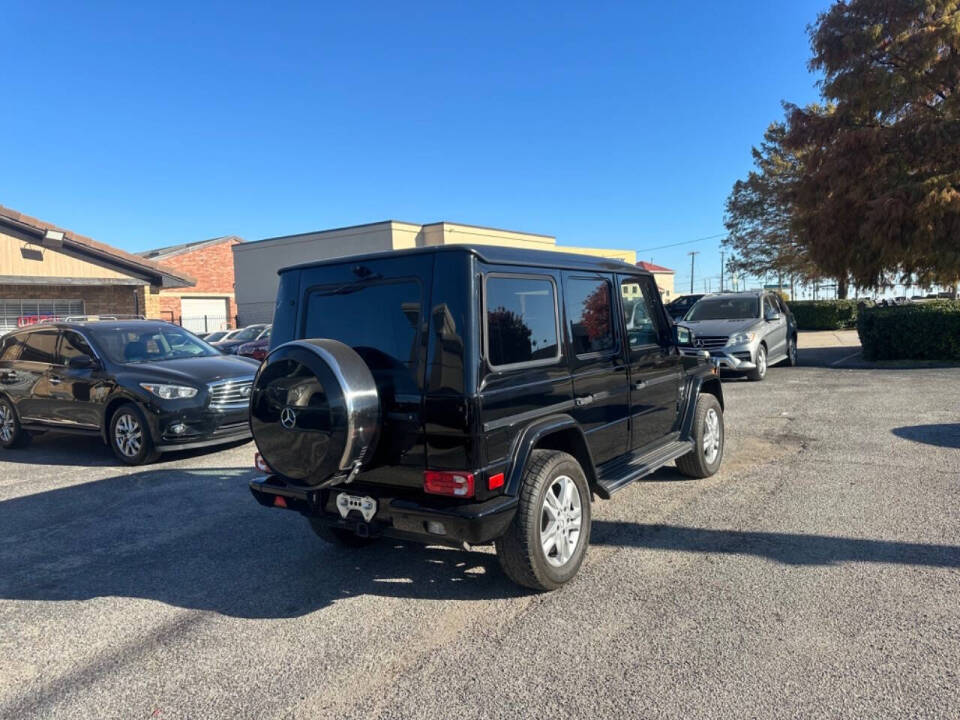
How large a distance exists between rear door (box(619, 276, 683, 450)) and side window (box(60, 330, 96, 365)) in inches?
261

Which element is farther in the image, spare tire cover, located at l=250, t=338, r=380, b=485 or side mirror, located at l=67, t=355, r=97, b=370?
side mirror, located at l=67, t=355, r=97, b=370

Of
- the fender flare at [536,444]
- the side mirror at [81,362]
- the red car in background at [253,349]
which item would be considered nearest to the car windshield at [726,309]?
the fender flare at [536,444]

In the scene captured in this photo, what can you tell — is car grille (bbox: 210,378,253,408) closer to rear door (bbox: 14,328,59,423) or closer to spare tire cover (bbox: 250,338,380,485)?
rear door (bbox: 14,328,59,423)

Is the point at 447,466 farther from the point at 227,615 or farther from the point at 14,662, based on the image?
the point at 14,662

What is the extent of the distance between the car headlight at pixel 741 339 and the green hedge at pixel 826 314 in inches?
689

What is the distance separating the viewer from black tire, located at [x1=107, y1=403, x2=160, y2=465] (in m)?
7.56

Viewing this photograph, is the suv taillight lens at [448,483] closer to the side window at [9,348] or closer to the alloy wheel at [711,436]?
the alloy wheel at [711,436]

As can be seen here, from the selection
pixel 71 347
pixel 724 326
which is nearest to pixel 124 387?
pixel 71 347

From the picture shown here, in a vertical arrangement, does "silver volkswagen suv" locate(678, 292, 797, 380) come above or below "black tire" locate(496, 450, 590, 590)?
above

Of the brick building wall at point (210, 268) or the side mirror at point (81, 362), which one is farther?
the brick building wall at point (210, 268)

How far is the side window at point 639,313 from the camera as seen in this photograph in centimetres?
501

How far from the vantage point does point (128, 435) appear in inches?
303

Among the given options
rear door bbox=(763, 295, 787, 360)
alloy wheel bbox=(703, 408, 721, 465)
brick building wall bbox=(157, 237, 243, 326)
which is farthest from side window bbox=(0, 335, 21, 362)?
brick building wall bbox=(157, 237, 243, 326)

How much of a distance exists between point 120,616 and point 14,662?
0.55 m
